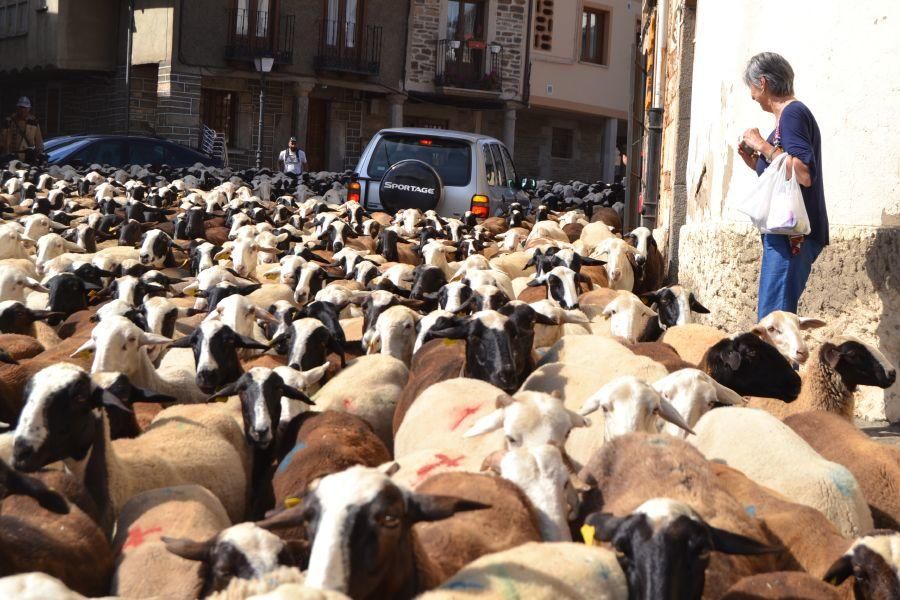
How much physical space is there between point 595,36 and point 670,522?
1710 inches

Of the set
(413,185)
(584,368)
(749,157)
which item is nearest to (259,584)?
(584,368)

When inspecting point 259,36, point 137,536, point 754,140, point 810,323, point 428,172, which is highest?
point 259,36

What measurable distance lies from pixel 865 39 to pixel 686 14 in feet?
17.9

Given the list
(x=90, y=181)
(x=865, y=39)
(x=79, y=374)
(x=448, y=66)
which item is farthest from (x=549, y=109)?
(x=79, y=374)

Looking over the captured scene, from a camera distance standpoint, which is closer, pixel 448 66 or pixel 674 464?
pixel 674 464

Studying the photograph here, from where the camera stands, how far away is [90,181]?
20.7 m

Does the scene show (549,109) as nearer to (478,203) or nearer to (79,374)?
(478,203)

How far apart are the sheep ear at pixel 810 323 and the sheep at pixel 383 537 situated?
3424 millimetres

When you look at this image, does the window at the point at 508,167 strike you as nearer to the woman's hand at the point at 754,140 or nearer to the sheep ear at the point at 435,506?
the woman's hand at the point at 754,140

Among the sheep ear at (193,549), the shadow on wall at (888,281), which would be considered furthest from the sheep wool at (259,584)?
the shadow on wall at (888,281)

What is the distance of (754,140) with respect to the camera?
6.82 meters

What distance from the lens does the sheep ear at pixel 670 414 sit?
5.23m

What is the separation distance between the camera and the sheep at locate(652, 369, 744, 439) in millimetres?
5824

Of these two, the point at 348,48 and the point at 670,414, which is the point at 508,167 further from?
the point at 348,48
